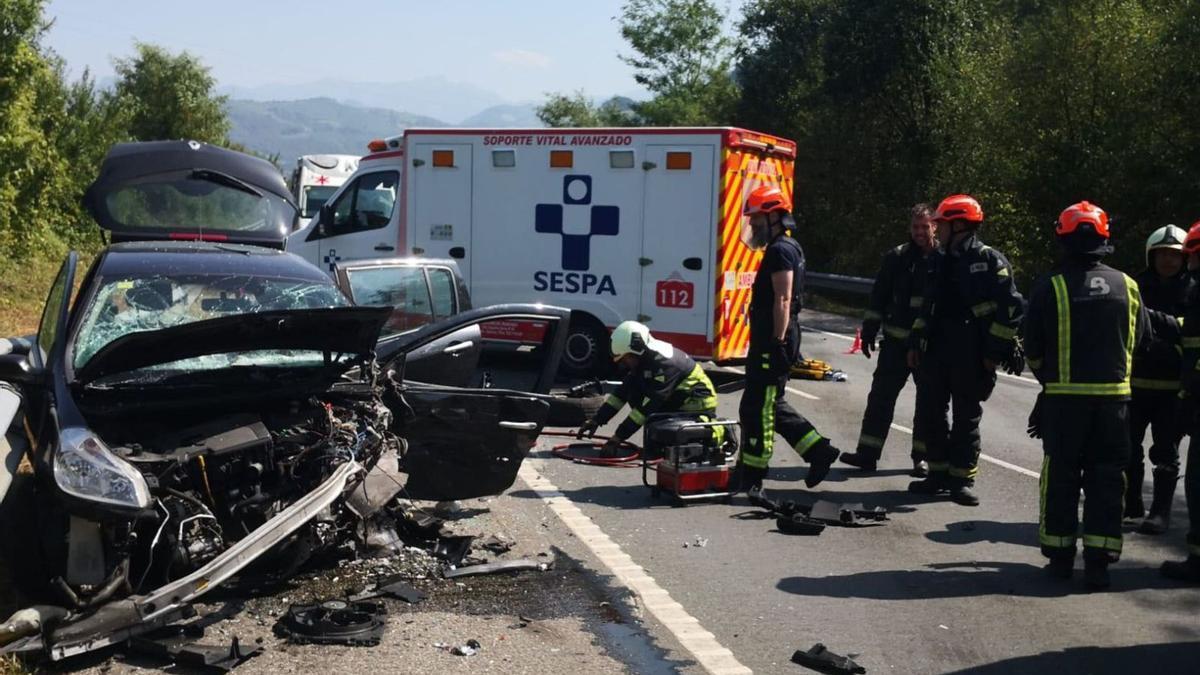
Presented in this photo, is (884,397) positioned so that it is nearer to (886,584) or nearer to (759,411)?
(759,411)

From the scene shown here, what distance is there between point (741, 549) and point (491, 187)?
7333mm

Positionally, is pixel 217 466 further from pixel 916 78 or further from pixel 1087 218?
pixel 916 78

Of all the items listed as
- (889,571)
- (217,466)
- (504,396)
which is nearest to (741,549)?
(889,571)

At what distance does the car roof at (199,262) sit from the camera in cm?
686

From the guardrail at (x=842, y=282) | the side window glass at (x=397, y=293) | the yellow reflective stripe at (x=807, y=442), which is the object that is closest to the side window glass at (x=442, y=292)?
the side window glass at (x=397, y=293)

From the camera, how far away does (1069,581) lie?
650 cm

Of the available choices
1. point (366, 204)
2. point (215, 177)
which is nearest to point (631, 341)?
point (215, 177)

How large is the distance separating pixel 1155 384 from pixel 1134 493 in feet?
2.38

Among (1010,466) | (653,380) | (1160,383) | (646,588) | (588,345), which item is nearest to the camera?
(646,588)

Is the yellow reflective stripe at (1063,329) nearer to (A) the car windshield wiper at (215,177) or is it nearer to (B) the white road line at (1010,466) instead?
(B) the white road line at (1010,466)

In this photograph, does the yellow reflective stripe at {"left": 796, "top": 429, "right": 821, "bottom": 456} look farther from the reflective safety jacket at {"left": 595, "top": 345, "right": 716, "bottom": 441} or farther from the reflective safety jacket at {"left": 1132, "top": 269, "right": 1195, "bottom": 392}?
the reflective safety jacket at {"left": 1132, "top": 269, "right": 1195, "bottom": 392}

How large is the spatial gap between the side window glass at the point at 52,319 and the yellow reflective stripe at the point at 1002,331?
546cm

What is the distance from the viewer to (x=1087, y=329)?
641cm

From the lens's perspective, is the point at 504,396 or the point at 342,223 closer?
the point at 504,396
